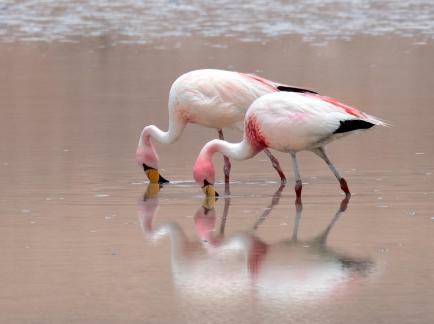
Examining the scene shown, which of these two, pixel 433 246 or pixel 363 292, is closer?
pixel 363 292

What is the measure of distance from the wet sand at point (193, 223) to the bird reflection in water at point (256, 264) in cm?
1

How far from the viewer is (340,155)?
12.3 metres

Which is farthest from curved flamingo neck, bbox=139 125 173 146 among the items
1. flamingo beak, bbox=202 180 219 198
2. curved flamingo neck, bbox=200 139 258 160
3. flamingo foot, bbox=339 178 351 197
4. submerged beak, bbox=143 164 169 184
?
→ flamingo foot, bbox=339 178 351 197

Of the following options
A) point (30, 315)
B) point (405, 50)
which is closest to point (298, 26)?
point (405, 50)

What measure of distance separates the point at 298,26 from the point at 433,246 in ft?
60.3

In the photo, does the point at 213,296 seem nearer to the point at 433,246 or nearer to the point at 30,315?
the point at 30,315

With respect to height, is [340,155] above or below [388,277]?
below

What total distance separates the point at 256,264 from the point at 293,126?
8.15 feet

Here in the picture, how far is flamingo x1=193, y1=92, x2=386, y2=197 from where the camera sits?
10.1 meters

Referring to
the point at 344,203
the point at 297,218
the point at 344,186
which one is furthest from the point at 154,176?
the point at 297,218

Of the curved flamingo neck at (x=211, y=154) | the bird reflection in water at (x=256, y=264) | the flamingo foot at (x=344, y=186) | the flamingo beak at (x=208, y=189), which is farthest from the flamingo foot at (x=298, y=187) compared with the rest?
the bird reflection in water at (x=256, y=264)

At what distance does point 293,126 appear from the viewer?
1018 centimetres

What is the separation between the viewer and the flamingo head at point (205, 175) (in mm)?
10391

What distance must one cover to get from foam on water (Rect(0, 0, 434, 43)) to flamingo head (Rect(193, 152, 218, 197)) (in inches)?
517
